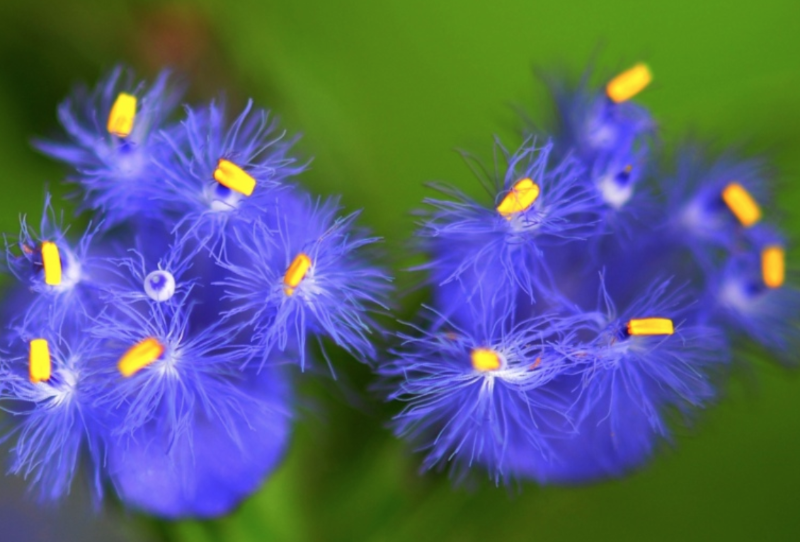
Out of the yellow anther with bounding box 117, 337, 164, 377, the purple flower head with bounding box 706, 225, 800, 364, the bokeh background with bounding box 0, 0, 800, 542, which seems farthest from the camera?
the bokeh background with bounding box 0, 0, 800, 542

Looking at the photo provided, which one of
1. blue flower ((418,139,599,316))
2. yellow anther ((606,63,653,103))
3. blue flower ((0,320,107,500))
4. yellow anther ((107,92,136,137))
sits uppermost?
yellow anther ((606,63,653,103))

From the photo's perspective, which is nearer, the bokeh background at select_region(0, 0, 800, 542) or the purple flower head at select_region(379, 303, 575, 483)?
the purple flower head at select_region(379, 303, 575, 483)

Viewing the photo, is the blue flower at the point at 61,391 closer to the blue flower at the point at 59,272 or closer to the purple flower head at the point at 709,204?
the blue flower at the point at 59,272

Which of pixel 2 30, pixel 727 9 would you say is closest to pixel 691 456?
pixel 727 9

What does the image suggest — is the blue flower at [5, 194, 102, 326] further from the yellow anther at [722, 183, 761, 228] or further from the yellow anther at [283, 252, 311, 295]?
the yellow anther at [722, 183, 761, 228]

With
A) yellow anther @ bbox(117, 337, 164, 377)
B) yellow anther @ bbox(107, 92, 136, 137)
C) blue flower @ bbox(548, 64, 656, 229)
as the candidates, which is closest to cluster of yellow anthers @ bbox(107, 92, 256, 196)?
yellow anther @ bbox(107, 92, 136, 137)

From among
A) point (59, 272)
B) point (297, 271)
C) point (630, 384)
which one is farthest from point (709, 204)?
point (59, 272)

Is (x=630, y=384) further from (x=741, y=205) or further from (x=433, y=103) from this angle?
(x=433, y=103)
